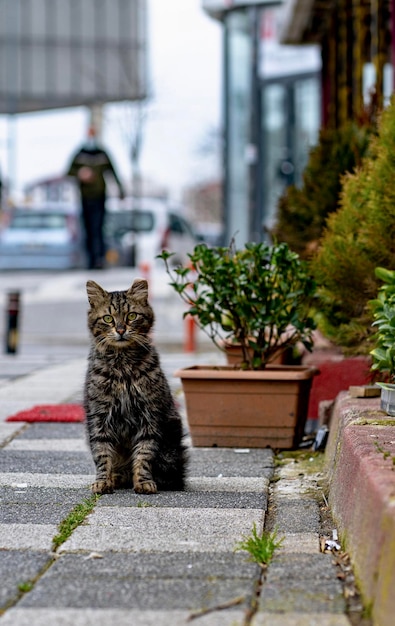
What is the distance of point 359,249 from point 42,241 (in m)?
20.3

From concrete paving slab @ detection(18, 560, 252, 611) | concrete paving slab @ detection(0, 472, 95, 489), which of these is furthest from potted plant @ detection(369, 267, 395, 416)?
concrete paving slab @ detection(18, 560, 252, 611)

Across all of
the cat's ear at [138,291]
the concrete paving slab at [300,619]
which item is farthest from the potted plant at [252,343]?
the concrete paving slab at [300,619]

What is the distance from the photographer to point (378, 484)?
347 cm

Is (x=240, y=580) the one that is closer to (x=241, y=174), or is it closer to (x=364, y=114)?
(x=364, y=114)

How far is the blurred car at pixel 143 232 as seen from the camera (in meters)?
24.9

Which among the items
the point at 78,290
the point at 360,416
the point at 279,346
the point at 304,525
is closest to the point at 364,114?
the point at 279,346

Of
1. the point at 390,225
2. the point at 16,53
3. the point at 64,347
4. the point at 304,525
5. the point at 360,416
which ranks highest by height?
the point at 16,53

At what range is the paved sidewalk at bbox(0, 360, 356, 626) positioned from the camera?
320cm

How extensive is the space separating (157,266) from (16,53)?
28.7m

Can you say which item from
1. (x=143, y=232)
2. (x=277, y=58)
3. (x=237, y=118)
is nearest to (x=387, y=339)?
(x=277, y=58)

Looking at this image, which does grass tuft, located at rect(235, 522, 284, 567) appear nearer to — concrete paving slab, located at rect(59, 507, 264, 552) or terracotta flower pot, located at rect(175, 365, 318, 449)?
concrete paving slab, located at rect(59, 507, 264, 552)

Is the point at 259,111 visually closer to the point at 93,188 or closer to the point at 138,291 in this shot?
the point at 93,188

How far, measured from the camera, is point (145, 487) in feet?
16.3

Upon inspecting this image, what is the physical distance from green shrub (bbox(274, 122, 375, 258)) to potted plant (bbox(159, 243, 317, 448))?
2.37 metres
